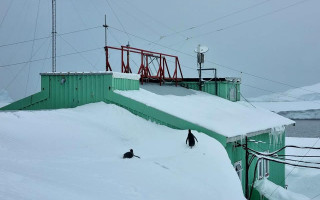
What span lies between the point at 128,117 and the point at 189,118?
2356 mm

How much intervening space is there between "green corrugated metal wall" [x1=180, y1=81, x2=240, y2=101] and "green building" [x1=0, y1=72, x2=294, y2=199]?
386cm

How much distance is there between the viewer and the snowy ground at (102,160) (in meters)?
6.40

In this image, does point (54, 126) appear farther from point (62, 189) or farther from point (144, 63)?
point (144, 63)

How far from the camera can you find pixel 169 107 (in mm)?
14406

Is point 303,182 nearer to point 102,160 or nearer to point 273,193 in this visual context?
point 273,193

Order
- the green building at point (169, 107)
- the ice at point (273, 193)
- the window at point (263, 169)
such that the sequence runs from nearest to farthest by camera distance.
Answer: the green building at point (169, 107) → the ice at point (273, 193) → the window at point (263, 169)

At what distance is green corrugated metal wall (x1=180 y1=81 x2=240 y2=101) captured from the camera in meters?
22.8

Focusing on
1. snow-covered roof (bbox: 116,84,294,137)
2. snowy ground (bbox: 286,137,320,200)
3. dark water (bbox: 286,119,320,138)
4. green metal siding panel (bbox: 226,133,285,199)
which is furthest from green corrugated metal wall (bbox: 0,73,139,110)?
dark water (bbox: 286,119,320,138)

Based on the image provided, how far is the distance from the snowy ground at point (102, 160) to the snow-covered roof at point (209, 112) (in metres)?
0.98

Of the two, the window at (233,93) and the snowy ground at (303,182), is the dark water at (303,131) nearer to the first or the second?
the snowy ground at (303,182)

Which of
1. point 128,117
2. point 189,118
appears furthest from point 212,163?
point 128,117

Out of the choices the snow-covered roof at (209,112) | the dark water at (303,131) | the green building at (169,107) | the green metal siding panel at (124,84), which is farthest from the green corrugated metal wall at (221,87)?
the dark water at (303,131)

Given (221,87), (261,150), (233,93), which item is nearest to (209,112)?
(261,150)

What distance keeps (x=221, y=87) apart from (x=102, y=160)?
15.2m
